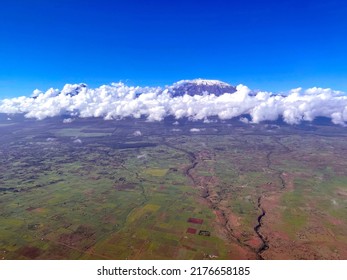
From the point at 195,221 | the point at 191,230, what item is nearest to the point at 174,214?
the point at 195,221

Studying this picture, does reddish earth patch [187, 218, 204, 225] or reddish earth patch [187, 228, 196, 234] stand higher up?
reddish earth patch [187, 228, 196, 234]

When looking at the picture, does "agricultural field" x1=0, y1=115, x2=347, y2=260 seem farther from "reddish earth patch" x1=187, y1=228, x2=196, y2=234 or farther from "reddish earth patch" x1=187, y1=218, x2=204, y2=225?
"reddish earth patch" x1=187, y1=228, x2=196, y2=234

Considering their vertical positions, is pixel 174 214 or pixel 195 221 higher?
pixel 195 221

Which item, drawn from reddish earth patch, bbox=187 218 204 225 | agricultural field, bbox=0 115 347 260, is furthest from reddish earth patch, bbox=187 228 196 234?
reddish earth patch, bbox=187 218 204 225

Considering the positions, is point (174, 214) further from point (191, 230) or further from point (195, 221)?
point (191, 230)

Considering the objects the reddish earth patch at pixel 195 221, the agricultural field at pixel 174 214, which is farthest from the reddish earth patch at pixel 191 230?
the reddish earth patch at pixel 195 221

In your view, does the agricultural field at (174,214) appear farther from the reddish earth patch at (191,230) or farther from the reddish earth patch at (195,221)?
the reddish earth patch at (191,230)

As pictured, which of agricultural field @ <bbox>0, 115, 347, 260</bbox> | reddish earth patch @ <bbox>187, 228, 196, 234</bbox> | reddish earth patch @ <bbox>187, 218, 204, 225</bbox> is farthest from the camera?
reddish earth patch @ <bbox>187, 218, 204, 225</bbox>

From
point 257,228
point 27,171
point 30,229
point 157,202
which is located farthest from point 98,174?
point 257,228

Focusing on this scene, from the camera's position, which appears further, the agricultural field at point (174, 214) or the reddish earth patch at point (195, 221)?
the reddish earth patch at point (195, 221)

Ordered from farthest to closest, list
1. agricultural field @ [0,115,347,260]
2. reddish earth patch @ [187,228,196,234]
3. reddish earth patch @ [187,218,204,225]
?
reddish earth patch @ [187,218,204,225] < reddish earth patch @ [187,228,196,234] < agricultural field @ [0,115,347,260]

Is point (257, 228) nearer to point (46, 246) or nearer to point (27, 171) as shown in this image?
point (46, 246)

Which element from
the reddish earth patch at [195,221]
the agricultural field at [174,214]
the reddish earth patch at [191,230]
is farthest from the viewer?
the reddish earth patch at [195,221]
